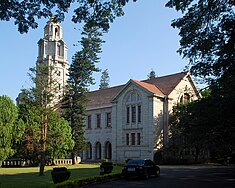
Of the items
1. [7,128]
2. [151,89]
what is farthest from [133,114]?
[7,128]

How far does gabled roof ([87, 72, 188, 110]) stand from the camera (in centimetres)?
4984

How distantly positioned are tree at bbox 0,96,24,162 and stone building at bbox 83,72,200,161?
18943 mm

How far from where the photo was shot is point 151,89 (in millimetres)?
49156

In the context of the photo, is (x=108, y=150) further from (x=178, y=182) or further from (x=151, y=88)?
(x=178, y=182)

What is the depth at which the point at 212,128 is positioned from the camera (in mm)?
19625

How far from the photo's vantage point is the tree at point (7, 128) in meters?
33.9

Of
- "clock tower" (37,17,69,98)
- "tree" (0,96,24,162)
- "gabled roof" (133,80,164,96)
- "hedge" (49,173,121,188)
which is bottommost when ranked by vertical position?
"hedge" (49,173,121,188)

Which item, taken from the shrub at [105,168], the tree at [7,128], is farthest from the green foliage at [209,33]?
the tree at [7,128]

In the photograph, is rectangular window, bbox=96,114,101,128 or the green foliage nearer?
the green foliage

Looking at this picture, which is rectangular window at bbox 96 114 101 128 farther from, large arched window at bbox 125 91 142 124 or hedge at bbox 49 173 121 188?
hedge at bbox 49 173 121 188

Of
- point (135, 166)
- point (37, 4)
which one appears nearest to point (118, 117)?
point (135, 166)

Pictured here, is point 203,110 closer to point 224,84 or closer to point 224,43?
point 224,84

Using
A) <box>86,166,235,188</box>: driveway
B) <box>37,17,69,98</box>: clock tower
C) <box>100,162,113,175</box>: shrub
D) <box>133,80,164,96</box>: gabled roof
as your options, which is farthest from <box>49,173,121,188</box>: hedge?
<box>37,17,69,98</box>: clock tower

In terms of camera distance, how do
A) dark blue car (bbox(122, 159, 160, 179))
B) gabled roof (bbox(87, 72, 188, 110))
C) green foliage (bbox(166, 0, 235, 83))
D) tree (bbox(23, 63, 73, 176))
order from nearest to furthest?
green foliage (bbox(166, 0, 235, 83)) < dark blue car (bbox(122, 159, 160, 179)) < tree (bbox(23, 63, 73, 176)) < gabled roof (bbox(87, 72, 188, 110))
